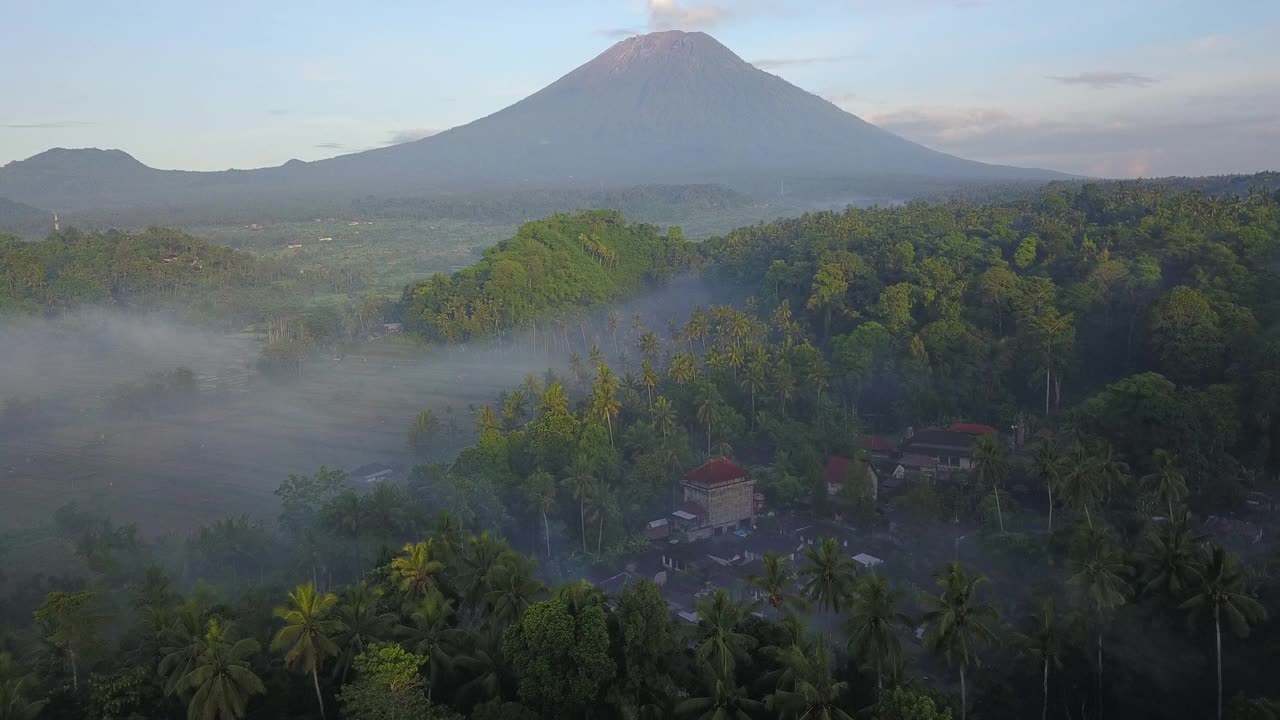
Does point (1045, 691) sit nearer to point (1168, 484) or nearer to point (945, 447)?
point (1168, 484)

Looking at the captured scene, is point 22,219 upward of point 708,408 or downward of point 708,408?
upward

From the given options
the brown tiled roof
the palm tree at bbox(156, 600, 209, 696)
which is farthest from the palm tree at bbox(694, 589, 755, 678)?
the brown tiled roof

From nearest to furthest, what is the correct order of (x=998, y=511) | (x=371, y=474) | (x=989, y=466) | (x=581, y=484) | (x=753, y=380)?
(x=989, y=466) → (x=998, y=511) → (x=581, y=484) → (x=371, y=474) → (x=753, y=380)

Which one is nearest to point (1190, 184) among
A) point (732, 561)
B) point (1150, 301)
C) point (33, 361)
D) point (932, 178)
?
point (932, 178)

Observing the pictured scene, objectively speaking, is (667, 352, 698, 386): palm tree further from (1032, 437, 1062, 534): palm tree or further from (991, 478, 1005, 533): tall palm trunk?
(1032, 437, 1062, 534): palm tree

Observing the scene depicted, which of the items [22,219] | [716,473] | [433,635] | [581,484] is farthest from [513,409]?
[22,219]

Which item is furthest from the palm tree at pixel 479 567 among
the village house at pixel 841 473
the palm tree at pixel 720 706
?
the village house at pixel 841 473
